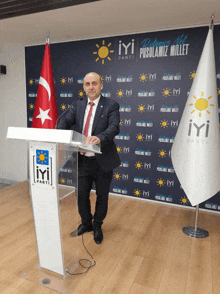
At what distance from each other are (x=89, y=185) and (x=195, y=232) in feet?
4.01

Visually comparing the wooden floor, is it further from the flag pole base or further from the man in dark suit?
the man in dark suit

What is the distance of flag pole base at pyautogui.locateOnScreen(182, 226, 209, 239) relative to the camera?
2209mm

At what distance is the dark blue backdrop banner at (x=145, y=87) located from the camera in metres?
2.74

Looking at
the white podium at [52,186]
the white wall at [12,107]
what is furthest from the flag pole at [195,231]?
the white wall at [12,107]

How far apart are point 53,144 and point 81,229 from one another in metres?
1.18

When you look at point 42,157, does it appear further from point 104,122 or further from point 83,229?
point 83,229

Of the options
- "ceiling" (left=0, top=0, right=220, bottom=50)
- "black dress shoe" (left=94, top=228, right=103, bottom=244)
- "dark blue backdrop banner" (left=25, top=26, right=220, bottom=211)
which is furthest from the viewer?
"dark blue backdrop banner" (left=25, top=26, right=220, bottom=211)

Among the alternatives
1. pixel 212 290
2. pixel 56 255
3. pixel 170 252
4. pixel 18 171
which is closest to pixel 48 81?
pixel 18 171

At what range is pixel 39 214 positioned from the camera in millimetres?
1354

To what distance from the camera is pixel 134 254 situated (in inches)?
74.0

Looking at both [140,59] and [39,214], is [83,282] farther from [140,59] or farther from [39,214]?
[140,59]

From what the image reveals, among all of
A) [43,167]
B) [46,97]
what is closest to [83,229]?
[43,167]

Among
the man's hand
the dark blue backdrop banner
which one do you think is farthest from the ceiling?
the man's hand

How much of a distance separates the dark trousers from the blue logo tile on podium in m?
0.64
